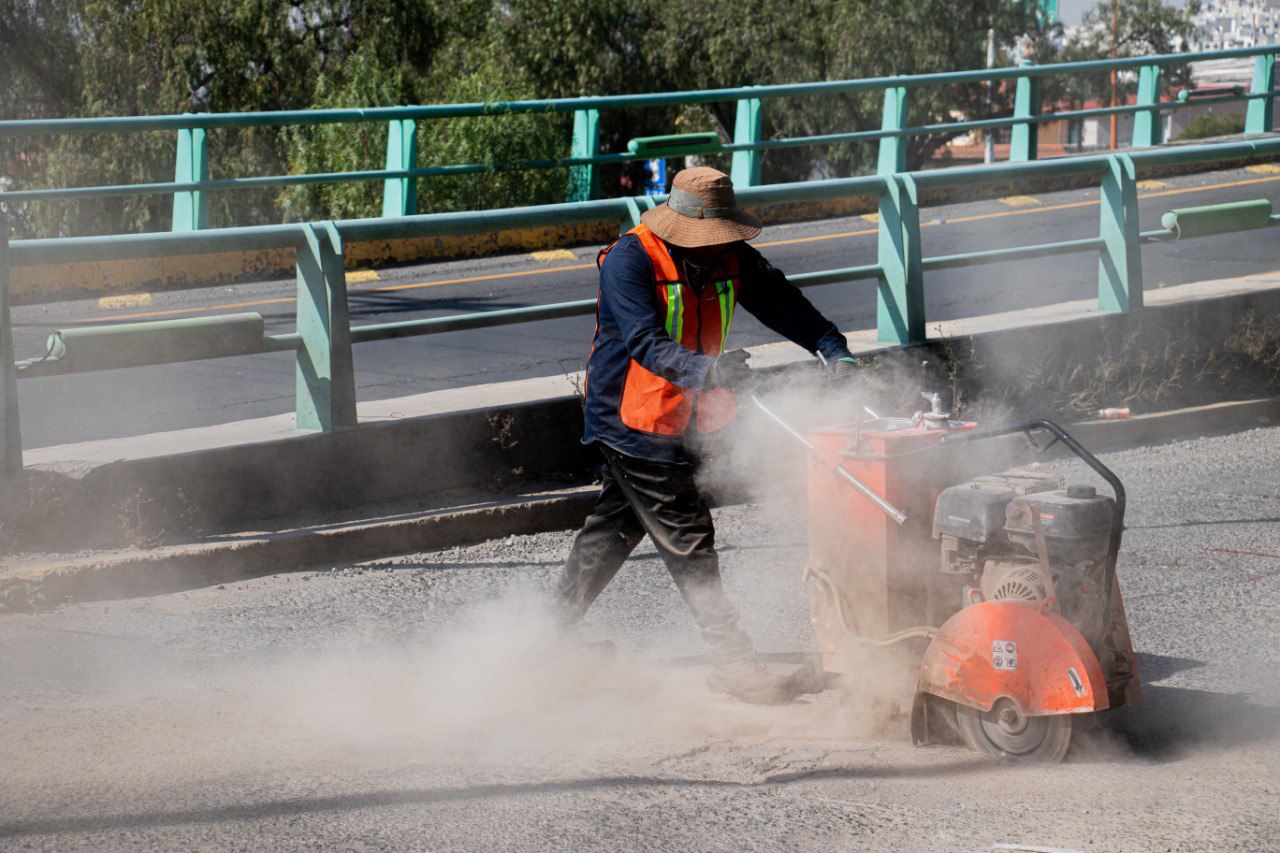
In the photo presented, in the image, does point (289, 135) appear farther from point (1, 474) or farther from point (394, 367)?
point (1, 474)

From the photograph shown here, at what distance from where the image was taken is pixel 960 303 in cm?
1184

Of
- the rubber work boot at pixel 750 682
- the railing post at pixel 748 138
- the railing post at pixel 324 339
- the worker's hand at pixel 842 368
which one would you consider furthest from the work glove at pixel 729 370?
the railing post at pixel 748 138

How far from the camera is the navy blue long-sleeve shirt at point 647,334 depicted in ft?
14.4

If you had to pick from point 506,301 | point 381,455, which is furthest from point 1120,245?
point 506,301

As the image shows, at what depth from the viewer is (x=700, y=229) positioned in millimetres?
4512

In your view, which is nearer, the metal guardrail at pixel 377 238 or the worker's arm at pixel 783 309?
the worker's arm at pixel 783 309

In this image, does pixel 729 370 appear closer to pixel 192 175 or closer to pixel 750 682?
pixel 750 682

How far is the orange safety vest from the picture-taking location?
15.0ft

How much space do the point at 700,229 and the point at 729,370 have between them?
518mm

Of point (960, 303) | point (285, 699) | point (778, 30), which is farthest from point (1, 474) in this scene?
point (778, 30)

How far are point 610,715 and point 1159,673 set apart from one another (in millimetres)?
1824

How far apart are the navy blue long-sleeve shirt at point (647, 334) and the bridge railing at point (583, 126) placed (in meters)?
7.85

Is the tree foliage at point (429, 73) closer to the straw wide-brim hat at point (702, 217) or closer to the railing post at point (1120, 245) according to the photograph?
the railing post at point (1120, 245)

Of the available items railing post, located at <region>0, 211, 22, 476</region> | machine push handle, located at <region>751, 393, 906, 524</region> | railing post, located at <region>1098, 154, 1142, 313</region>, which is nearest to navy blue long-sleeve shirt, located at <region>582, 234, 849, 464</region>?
machine push handle, located at <region>751, 393, 906, 524</region>
